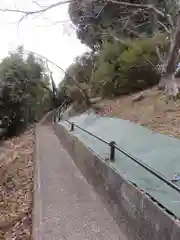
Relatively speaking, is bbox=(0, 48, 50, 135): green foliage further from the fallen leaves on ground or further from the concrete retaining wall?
the concrete retaining wall

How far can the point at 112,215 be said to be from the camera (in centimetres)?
421

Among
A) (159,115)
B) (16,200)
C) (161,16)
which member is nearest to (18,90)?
(161,16)

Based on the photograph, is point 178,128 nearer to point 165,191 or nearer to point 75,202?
point 75,202

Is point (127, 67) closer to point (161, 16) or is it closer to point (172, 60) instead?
point (161, 16)

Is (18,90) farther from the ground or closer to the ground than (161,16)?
closer to the ground

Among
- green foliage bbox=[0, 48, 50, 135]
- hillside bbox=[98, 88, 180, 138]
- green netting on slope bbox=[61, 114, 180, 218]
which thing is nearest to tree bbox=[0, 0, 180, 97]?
hillside bbox=[98, 88, 180, 138]

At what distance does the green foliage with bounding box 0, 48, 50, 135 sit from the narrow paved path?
49.3 feet

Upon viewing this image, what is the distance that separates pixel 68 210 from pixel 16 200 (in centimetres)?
135

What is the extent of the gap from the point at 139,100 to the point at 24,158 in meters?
5.22

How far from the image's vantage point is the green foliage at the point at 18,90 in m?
21.1

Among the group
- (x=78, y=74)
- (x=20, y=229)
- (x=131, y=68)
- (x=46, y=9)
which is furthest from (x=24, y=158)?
(x=78, y=74)

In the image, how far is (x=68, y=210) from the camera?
458 cm

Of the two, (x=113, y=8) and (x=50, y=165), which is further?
(x=113, y=8)

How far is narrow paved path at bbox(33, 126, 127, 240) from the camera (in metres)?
3.81
